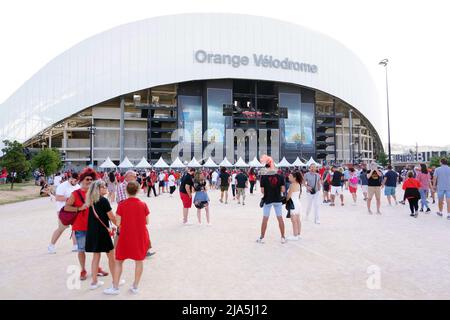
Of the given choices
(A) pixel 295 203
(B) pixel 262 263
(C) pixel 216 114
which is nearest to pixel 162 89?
(C) pixel 216 114

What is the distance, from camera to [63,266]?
17.7ft

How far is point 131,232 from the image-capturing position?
4.05 meters

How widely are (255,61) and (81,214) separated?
5609 cm

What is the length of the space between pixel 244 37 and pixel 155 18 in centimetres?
1567

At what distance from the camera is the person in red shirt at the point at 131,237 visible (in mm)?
4020

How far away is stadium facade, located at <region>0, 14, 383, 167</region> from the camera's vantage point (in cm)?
5391

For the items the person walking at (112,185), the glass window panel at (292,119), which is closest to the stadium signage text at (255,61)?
the glass window panel at (292,119)

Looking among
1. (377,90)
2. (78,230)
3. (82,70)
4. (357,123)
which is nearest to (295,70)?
(357,123)

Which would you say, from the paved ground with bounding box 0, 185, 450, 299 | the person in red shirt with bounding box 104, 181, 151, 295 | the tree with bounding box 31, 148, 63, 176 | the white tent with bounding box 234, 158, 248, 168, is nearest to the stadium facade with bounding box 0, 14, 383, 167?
the white tent with bounding box 234, 158, 248, 168

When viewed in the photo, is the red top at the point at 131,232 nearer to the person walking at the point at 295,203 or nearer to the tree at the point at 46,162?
the person walking at the point at 295,203

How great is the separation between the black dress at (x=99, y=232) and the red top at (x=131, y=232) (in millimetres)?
295

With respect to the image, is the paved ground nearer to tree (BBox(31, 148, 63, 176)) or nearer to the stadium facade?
tree (BBox(31, 148, 63, 176))

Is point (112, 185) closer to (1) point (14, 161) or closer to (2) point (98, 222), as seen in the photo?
(2) point (98, 222)

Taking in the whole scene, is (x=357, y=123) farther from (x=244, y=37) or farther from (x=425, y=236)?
(x=425, y=236)
